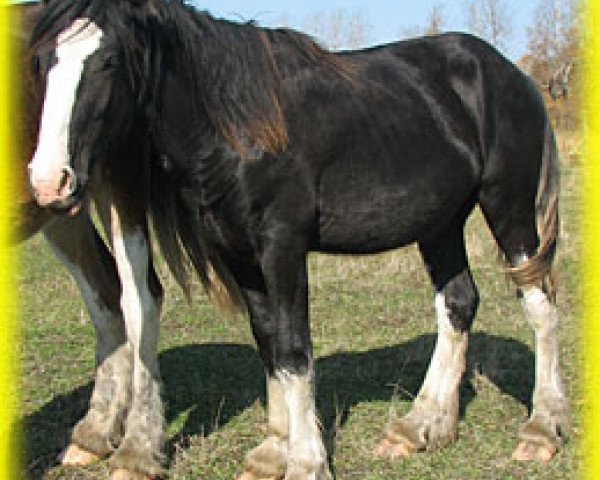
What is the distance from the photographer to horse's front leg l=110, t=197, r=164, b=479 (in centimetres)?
379

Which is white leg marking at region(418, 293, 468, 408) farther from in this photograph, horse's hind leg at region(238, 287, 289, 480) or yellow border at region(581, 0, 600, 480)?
horse's hind leg at region(238, 287, 289, 480)

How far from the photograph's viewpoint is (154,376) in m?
3.94

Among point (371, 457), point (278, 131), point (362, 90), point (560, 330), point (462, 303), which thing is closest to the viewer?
point (278, 131)

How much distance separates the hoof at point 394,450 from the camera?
406 centimetres

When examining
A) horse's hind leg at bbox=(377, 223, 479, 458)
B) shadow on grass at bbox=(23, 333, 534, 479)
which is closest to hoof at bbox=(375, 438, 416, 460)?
horse's hind leg at bbox=(377, 223, 479, 458)

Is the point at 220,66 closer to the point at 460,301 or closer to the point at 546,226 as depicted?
the point at 460,301

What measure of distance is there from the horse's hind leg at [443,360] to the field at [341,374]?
102mm

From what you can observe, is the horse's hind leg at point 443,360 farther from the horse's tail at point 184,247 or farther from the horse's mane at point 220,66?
the horse's mane at point 220,66

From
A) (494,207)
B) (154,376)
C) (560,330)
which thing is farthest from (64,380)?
(560,330)

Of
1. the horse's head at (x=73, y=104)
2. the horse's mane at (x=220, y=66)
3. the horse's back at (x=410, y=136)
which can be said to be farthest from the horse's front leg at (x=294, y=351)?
the horse's head at (x=73, y=104)

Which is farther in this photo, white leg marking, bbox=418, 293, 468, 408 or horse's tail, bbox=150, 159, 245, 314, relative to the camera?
white leg marking, bbox=418, 293, 468, 408

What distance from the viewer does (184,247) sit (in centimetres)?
396

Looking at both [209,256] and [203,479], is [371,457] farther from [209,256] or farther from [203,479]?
[209,256]

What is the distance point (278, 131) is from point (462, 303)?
5.46 feet
